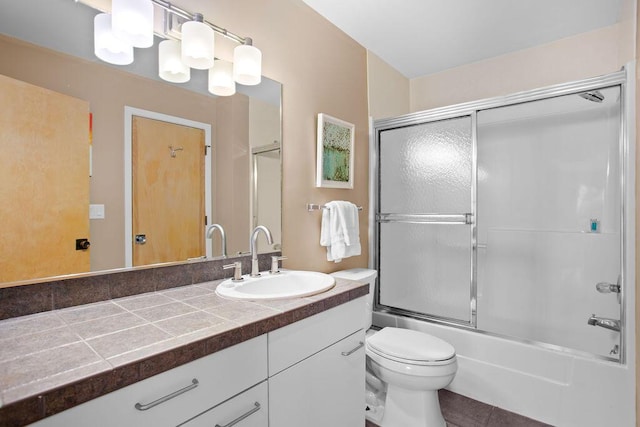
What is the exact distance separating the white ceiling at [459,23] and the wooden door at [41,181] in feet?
5.12

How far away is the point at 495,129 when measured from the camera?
2.63 metres

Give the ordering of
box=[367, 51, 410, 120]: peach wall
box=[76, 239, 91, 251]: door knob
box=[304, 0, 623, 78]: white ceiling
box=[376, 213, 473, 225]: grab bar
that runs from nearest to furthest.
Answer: box=[76, 239, 91, 251]: door knob, box=[304, 0, 623, 78]: white ceiling, box=[376, 213, 473, 225]: grab bar, box=[367, 51, 410, 120]: peach wall

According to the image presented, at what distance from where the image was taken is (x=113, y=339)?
0.81 m

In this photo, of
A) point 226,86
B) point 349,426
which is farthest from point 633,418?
point 226,86

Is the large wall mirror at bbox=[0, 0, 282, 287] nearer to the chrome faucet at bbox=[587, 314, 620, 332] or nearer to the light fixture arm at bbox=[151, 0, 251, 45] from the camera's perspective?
the light fixture arm at bbox=[151, 0, 251, 45]

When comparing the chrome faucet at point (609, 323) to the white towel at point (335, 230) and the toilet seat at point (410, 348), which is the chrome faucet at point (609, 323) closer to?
the toilet seat at point (410, 348)

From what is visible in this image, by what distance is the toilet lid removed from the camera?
5.37 ft

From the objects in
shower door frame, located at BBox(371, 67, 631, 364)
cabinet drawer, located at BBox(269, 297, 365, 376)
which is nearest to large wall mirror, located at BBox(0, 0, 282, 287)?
cabinet drawer, located at BBox(269, 297, 365, 376)

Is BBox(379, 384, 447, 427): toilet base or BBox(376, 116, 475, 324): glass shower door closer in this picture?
BBox(379, 384, 447, 427): toilet base

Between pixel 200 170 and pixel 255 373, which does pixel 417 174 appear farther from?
pixel 255 373

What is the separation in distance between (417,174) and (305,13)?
1.36 meters

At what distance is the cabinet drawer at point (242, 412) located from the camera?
0.84m

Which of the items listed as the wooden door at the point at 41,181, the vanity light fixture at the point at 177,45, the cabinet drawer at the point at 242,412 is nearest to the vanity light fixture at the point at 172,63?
the vanity light fixture at the point at 177,45

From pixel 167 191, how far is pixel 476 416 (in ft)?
6.73
